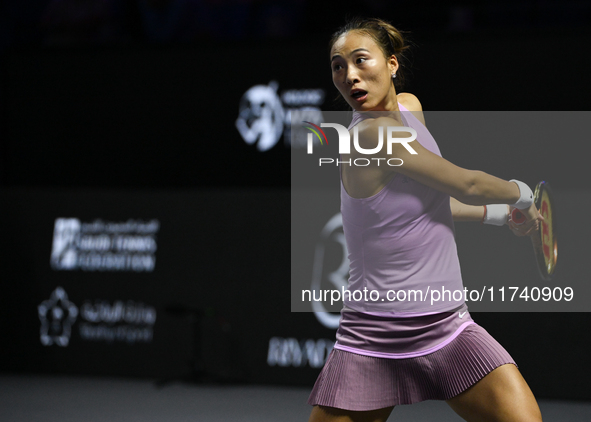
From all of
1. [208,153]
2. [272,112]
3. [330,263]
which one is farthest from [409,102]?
[208,153]

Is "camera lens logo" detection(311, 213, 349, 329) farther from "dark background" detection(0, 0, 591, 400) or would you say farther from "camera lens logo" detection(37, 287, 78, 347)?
"camera lens logo" detection(37, 287, 78, 347)

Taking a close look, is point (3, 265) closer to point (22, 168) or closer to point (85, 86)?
point (22, 168)

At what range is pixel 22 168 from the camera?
19.3ft

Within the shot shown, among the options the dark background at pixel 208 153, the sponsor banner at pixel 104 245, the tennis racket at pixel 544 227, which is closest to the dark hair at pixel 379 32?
the tennis racket at pixel 544 227

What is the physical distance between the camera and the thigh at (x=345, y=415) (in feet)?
6.75

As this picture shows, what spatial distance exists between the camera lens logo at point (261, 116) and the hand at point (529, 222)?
9.88 ft

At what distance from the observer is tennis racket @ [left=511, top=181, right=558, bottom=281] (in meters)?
2.40

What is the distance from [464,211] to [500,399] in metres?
0.63

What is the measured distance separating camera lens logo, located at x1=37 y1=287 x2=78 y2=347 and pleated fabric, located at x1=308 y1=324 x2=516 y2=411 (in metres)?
3.92

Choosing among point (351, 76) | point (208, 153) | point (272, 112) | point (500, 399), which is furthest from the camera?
point (208, 153)

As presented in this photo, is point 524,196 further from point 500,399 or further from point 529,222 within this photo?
point 500,399

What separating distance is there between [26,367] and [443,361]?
178 inches

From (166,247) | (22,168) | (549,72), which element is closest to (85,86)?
(22,168)

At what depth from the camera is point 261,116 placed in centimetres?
526
